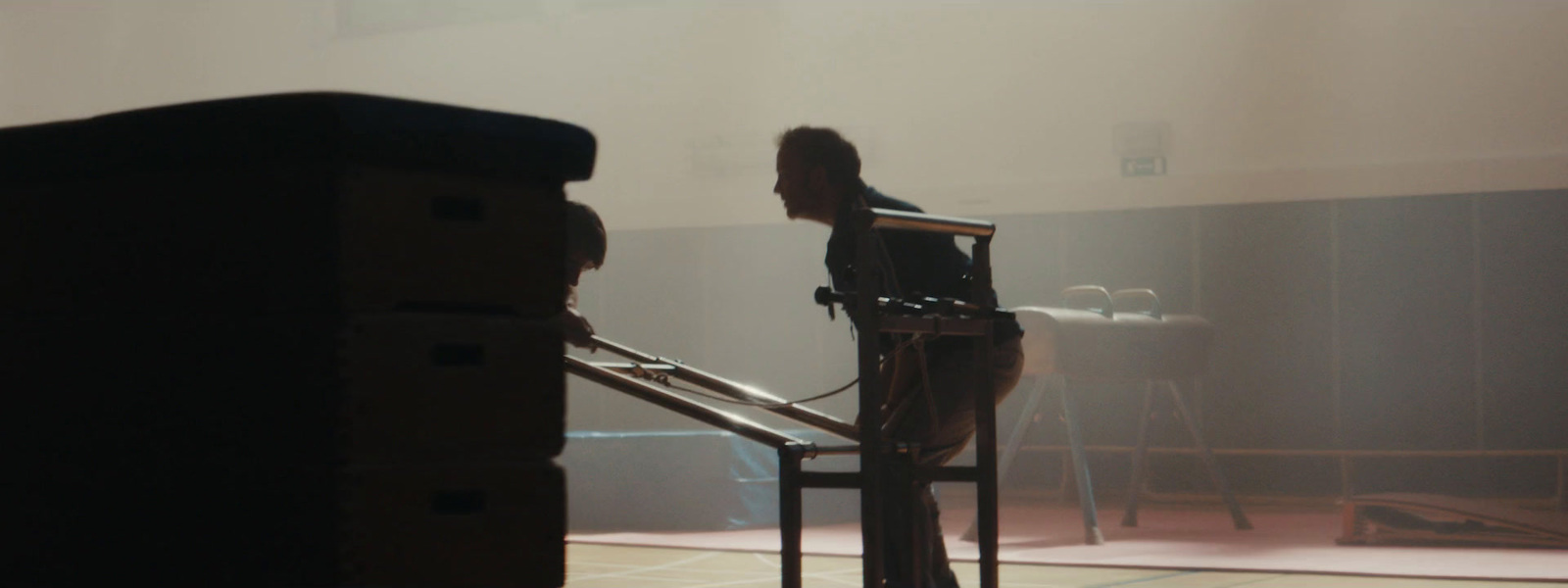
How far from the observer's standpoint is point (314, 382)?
1022 millimetres

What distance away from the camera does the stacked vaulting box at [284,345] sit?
1034mm

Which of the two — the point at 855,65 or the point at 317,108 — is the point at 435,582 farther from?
the point at 855,65

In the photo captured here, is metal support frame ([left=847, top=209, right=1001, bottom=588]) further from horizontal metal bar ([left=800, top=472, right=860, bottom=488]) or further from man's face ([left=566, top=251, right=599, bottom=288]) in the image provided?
man's face ([left=566, top=251, right=599, bottom=288])

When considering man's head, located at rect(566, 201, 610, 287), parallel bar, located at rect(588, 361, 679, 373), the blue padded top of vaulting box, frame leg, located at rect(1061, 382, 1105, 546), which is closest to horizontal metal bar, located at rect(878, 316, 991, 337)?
parallel bar, located at rect(588, 361, 679, 373)

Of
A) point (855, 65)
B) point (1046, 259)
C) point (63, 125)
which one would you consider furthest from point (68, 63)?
point (63, 125)

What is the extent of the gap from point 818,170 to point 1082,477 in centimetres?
227

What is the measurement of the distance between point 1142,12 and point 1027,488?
6.97 feet

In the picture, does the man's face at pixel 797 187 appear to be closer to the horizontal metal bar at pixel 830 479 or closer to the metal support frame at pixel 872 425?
the metal support frame at pixel 872 425

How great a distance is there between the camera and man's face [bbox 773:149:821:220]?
309 centimetres

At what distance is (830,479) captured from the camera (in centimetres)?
252

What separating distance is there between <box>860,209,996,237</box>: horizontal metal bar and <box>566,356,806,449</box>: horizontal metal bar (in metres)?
0.38

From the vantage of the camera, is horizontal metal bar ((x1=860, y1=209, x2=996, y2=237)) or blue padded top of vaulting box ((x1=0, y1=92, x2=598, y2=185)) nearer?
blue padded top of vaulting box ((x1=0, y1=92, x2=598, y2=185))

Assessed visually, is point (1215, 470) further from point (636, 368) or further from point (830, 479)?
point (830, 479)

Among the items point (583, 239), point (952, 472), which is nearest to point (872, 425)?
point (952, 472)
